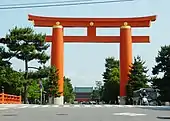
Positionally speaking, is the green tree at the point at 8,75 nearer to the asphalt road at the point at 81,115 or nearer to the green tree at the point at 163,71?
the green tree at the point at 163,71

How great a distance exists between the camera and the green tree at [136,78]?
50.5 metres

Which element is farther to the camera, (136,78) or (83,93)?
(83,93)

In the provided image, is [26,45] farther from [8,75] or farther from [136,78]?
[136,78]

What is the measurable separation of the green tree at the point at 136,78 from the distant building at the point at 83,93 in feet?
329

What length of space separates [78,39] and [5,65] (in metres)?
8.86

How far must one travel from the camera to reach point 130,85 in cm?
5066

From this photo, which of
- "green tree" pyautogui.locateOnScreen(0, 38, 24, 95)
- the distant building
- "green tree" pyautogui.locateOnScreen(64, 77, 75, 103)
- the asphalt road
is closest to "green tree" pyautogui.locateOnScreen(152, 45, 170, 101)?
"green tree" pyautogui.locateOnScreen(0, 38, 24, 95)

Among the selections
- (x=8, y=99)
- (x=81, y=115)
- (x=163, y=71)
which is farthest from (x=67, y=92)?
(x=81, y=115)

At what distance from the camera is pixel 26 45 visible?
46188mm

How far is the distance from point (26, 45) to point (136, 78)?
13.8m

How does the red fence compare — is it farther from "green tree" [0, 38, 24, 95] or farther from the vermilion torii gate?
the vermilion torii gate

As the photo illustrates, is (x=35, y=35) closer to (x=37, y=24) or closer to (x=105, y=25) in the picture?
(x=37, y=24)

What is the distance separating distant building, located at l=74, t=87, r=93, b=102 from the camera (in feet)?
506

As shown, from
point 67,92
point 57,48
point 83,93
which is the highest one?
point 57,48
